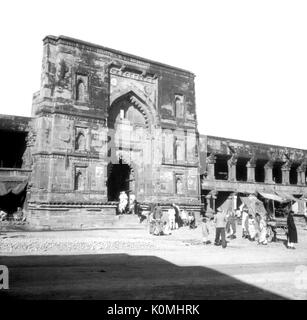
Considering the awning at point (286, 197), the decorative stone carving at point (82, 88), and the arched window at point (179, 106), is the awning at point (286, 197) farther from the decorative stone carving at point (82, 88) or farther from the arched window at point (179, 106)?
the decorative stone carving at point (82, 88)

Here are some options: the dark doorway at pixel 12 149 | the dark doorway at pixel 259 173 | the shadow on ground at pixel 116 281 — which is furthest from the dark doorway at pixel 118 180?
the shadow on ground at pixel 116 281

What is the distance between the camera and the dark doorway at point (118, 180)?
79.3 ft

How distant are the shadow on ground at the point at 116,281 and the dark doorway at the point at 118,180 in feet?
47.1

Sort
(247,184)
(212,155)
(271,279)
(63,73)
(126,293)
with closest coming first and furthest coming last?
(126,293), (271,279), (63,73), (212,155), (247,184)

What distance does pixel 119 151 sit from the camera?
74.8 ft

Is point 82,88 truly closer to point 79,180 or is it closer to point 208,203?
point 79,180

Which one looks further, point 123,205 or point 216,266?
point 123,205

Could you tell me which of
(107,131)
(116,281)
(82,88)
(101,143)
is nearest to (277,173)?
(107,131)

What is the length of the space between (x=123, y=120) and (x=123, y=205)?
5.42 m

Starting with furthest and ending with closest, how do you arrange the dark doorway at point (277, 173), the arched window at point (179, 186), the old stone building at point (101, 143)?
the dark doorway at point (277, 173) → the arched window at point (179, 186) → the old stone building at point (101, 143)

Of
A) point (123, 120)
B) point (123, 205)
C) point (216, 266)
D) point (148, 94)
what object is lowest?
point (216, 266)
